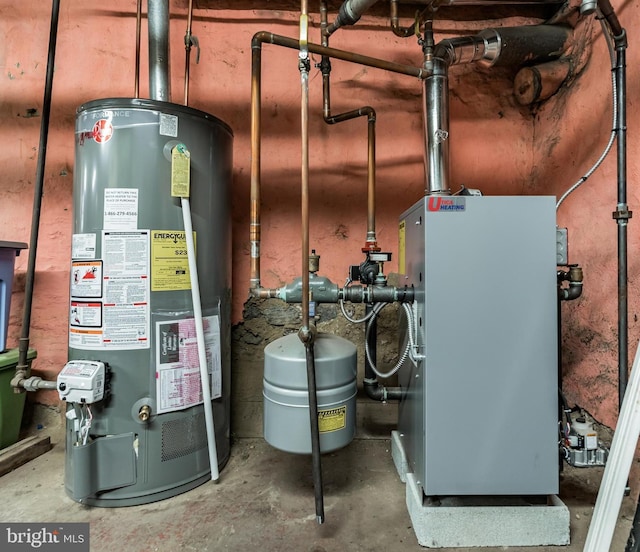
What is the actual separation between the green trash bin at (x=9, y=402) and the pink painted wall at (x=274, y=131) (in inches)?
5.8

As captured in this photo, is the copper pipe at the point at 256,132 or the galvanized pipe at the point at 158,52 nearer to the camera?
the copper pipe at the point at 256,132

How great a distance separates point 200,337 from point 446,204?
0.91 metres

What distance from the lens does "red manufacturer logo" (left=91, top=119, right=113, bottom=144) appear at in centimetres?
106

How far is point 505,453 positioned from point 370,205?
1.02 metres

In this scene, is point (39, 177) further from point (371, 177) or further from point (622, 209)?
point (622, 209)

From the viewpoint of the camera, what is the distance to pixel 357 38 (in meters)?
1.56

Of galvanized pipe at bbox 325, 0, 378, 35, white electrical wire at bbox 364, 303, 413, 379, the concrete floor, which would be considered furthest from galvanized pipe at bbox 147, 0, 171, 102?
the concrete floor

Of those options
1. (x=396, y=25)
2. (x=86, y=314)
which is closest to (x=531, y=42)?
(x=396, y=25)

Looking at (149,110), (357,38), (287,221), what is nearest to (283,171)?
(287,221)

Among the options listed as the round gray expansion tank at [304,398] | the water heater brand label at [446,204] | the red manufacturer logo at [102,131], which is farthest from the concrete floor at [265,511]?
the red manufacturer logo at [102,131]

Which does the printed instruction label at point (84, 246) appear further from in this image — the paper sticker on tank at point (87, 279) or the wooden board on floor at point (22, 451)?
the wooden board on floor at point (22, 451)

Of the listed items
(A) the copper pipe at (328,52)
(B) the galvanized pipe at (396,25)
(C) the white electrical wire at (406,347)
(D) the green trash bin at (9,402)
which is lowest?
(D) the green trash bin at (9,402)

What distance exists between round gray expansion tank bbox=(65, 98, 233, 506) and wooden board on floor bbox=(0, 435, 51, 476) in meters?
0.35

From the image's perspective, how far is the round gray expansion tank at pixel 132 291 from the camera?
106 centimetres
